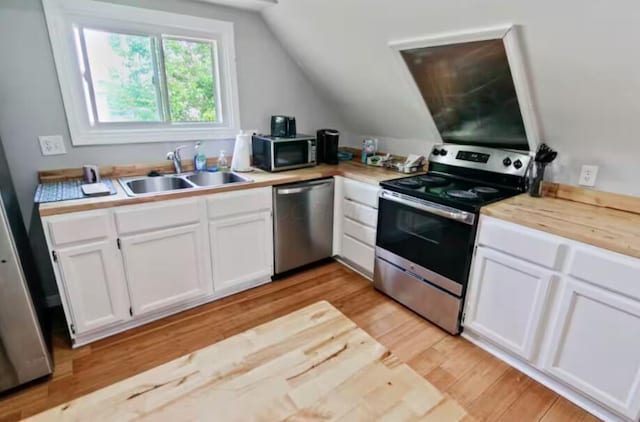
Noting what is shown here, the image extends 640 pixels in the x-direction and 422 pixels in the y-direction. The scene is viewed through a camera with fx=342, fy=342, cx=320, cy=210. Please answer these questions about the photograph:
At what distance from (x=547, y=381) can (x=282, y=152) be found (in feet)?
7.37

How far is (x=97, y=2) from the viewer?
7.11ft

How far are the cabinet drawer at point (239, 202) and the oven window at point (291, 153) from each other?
34 centimetres

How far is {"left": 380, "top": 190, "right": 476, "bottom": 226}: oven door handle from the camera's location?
1953 mm

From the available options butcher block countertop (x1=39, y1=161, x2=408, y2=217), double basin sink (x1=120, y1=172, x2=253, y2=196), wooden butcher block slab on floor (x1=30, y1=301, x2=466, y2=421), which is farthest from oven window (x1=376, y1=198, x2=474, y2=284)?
wooden butcher block slab on floor (x1=30, y1=301, x2=466, y2=421)

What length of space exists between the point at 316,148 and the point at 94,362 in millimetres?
2178

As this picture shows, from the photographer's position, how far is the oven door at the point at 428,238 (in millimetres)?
2012

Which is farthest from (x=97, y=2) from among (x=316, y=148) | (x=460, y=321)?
(x=460, y=321)

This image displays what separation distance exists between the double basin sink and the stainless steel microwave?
28 centimetres

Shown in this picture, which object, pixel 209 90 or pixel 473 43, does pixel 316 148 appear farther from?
pixel 473 43

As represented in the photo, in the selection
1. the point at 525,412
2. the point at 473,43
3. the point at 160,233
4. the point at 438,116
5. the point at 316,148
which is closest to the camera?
the point at 525,412

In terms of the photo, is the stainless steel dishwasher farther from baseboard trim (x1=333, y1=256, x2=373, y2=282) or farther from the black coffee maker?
the black coffee maker

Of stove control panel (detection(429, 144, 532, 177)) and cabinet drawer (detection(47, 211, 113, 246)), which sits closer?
cabinet drawer (detection(47, 211, 113, 246))

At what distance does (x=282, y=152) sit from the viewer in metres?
2.74

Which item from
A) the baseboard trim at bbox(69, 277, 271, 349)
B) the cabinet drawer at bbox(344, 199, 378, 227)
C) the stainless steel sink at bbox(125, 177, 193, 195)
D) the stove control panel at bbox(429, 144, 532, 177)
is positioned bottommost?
the baseboard trim at bbox(69, 277, 271, 349)
